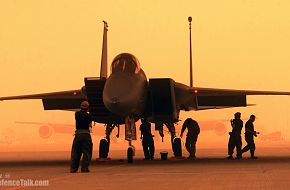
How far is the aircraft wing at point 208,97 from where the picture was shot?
24.4m

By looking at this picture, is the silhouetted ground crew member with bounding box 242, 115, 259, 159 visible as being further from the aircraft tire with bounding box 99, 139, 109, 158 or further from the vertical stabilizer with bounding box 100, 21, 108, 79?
the vertical stabilizer with bounding box 100, 21, 108, 79

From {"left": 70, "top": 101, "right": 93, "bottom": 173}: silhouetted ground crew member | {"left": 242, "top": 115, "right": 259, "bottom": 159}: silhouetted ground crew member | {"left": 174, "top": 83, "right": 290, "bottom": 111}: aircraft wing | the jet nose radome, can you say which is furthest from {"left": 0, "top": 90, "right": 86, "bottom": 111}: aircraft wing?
{"left": 70, "top": 101, "right": 93, "bottom": 173}: silhouetted ground crew member

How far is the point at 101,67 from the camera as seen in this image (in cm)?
2856

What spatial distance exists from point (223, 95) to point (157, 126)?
3.49 m

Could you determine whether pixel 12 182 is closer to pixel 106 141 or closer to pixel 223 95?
pixel 106 141

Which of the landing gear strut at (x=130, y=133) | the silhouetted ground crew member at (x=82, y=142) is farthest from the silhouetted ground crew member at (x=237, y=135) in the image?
the silhouetted ground crew member at (x=82, y=142)

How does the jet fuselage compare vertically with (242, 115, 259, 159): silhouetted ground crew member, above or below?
above

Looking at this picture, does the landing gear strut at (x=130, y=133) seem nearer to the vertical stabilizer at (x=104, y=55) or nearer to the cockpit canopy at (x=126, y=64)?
the cockpit canopy at (x=126, y=64)

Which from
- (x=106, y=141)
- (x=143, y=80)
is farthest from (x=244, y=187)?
(x=106, y=141)

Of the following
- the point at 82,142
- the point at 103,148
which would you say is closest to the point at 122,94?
the point at 103,148

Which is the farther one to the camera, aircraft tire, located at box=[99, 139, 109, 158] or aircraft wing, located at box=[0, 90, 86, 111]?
aircraft wing, located at box=[0, 90, 86, 111]

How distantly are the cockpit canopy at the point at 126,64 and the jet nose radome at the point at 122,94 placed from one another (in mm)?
315

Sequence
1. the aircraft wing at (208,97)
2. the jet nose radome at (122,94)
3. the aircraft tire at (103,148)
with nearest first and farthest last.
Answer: the jet nose radome at (122,94), the aircraft tire at (103,148), the aircraft wing at (208,97)

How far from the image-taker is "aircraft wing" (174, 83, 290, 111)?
2442 centimetres
